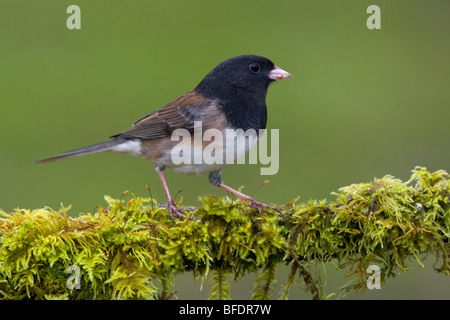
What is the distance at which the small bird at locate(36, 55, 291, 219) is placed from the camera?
9.14 ft

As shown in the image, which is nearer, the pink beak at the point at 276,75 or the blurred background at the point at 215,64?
the pink beak at the point at 276,75

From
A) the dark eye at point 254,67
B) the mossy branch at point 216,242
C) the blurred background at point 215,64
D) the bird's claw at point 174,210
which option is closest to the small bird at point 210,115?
the dark eye at point 254,67

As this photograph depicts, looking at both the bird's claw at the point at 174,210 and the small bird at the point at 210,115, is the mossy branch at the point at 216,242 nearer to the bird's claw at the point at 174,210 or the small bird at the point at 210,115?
the bird's claw at the point at 174,210

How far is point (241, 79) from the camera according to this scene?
291 cm

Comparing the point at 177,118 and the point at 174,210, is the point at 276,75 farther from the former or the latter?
the point at 174,210

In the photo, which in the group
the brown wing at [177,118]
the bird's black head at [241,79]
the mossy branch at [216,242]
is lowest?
the mossy branch at [216,242]

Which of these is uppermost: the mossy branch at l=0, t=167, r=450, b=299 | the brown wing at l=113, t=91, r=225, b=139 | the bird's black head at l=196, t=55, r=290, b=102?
the bird's black head at l=196, t=55, r=290, b=102

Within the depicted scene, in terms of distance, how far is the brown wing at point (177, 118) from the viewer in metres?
2.82

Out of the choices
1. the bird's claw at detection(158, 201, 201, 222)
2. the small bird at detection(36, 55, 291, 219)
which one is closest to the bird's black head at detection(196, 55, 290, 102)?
the small bird at detection(36, 55, 291, 219)

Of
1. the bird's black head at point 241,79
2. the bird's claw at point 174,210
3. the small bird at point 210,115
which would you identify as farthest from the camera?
the bird's black head at point 241,79

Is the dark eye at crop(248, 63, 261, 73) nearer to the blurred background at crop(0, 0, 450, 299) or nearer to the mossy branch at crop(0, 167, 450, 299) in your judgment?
the mossy branch at crop(0, 167, 450, 299)

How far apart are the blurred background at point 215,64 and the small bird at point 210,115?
1.36 meters

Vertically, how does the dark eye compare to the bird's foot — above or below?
above

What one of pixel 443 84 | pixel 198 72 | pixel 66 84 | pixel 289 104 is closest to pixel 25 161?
pixel 66 84
